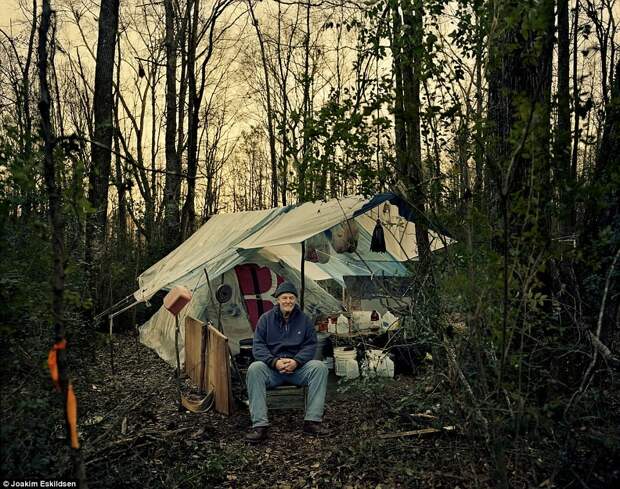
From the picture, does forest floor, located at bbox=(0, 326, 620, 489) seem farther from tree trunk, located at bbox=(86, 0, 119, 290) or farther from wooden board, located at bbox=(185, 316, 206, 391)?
tree trunk, located at bbox=(86, 0, 119, 290)

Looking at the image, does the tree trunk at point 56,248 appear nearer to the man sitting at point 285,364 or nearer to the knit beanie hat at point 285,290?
the man sitting at point 285,364

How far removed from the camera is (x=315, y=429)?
5125mm

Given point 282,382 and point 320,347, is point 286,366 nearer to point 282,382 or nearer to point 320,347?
point 282,382

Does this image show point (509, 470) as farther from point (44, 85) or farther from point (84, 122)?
point (84, 122)

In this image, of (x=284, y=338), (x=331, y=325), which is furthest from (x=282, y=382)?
(x=331, y=325)

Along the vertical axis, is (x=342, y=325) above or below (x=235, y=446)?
above

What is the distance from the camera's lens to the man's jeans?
5113 mm

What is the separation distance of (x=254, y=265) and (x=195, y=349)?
224cm

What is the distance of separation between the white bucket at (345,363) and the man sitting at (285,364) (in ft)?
4.97

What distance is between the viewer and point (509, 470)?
11.6 ft

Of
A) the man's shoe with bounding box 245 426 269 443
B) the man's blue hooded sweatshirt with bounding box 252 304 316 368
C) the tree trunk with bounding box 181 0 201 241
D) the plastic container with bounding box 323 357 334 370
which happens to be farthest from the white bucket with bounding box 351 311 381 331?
the tree trunk with bounding box 181 0 201 241

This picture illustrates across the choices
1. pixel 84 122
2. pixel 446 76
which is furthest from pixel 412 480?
pixel 84 122

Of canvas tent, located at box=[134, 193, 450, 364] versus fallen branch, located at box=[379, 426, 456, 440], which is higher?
canvas tent, located at box=[134, 193, 450, 364]

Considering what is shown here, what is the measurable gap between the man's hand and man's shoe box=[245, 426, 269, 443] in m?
0.51
